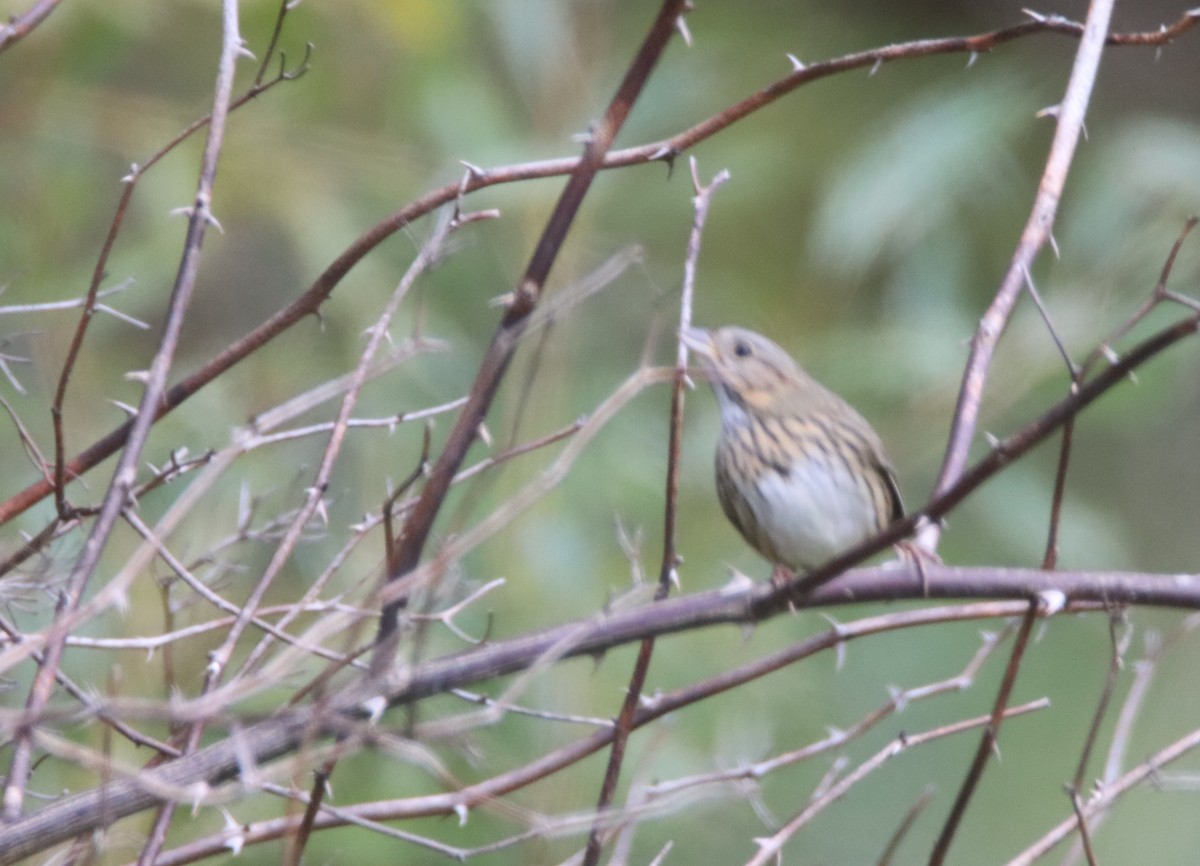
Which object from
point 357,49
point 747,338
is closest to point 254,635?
point 747,338

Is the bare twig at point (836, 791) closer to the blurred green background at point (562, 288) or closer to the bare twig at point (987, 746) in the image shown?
the bare twig at point (987, 746)

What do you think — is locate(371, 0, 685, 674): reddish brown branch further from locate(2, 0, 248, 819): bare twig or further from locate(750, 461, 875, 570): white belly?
locate(750, 461, 875, 570): white belly

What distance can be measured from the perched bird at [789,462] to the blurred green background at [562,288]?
583 mm

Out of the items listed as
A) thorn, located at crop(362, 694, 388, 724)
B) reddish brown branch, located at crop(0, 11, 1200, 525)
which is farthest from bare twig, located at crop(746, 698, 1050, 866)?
reddish brown branch, located at crop(0, 11, 1200, 525)

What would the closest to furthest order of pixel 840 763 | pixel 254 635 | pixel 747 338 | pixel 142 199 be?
pixel 840 763, pixel 747 338, pixel 254 635, pixel 142 199

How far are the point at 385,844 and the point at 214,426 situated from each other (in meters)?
1.03

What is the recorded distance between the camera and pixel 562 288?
3504 millimetres

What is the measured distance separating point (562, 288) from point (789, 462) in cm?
85

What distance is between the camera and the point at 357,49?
529 centimetres

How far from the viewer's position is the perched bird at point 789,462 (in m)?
2.76

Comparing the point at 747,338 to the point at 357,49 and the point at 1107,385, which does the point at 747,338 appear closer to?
the point at 1107,385

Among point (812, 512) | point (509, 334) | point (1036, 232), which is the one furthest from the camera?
point (812, 512)

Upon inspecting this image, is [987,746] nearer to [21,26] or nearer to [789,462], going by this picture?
[789,462]

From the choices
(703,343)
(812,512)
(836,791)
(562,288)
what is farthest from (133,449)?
(562,288)
